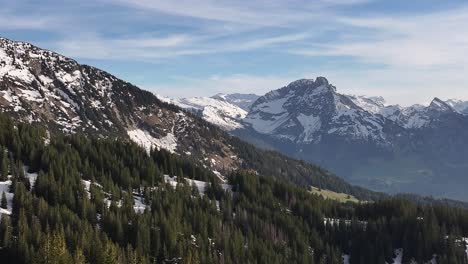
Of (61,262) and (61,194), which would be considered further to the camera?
(61,194)

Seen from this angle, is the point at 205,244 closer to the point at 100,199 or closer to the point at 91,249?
the point at 100,199

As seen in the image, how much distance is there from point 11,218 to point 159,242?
41.7m

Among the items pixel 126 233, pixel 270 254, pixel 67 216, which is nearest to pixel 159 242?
pixel 126 233

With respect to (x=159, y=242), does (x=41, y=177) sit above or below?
above

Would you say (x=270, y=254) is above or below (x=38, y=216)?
below

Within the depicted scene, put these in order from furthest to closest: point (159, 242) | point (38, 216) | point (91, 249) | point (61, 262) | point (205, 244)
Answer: point (205, 244), point (159, 242), point (38, 216), point (91, 249), point (61, 262)

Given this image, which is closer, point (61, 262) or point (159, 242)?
point (61, 262)

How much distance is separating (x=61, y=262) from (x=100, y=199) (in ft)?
188

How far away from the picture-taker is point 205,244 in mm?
186750

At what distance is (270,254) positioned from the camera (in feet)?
639

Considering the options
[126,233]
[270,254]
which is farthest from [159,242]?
[270,254]

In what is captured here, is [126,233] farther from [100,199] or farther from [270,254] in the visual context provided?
[270,254]

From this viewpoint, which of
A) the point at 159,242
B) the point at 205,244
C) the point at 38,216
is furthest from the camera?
the point at 205,244

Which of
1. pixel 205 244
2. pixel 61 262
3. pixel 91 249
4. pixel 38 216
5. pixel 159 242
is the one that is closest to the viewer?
pixel 61 262
